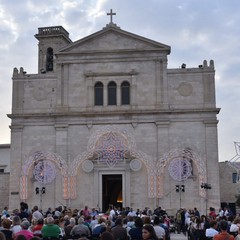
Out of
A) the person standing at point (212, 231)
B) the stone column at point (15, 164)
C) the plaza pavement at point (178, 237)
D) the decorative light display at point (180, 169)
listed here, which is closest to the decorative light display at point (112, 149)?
the decorative light display at point (180, 169)

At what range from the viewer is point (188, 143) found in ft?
109

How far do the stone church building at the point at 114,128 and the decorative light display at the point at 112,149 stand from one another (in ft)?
0.21

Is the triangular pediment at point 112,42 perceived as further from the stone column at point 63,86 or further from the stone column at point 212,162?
the stone column at point 212,162

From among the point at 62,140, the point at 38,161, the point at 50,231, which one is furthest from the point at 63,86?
the point at 50,231

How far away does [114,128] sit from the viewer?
3378cm

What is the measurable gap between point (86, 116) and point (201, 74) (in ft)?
26.1

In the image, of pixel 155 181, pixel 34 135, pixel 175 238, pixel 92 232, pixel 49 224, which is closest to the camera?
pixel 49 224

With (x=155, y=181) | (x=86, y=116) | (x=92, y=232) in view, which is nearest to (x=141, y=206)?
(x=155, y=181)

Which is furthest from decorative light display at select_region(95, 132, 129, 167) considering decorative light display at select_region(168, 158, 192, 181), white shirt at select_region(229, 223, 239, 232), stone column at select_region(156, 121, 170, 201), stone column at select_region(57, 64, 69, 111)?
white shirt at select_region(229, 223, 239, 232)

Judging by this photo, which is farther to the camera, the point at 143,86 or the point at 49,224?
the point at 143,86

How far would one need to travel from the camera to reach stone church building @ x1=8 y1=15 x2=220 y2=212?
1289 inches

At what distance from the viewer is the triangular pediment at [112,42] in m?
34.4

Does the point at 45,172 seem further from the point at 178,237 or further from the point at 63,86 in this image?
the point at 178,237

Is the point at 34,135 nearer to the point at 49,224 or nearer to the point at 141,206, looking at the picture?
the point at 141,206
